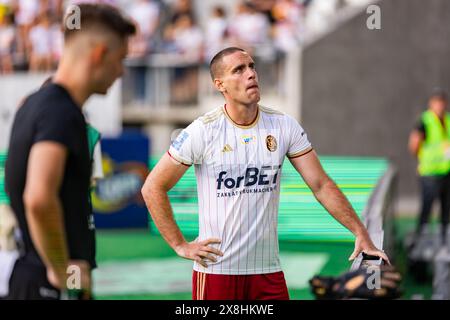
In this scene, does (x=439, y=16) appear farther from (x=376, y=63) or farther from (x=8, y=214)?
(x=8, y=214)

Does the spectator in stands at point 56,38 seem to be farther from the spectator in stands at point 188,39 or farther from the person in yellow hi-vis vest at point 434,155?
the person in yellow hi-vis vest at point 434,155

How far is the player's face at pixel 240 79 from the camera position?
5.55 metres

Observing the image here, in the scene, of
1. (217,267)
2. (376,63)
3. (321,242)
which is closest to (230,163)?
(217,267)

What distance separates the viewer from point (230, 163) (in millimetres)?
5555

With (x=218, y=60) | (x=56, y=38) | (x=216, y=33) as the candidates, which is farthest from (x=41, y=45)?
(x=218, y=60)

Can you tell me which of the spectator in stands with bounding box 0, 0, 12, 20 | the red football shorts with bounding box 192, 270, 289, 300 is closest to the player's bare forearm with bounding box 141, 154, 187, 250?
the red football shorts with bounding box 192, 270, 289, 300

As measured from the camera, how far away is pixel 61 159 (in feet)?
12.5

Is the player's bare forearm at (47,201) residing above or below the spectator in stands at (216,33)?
below

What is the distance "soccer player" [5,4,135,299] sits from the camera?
3.77 metres

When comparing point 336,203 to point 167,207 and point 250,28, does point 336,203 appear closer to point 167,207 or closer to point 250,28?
point 167,207

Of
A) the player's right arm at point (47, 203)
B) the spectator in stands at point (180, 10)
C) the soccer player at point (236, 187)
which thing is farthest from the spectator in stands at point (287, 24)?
the player's right arm at point (47, 203)

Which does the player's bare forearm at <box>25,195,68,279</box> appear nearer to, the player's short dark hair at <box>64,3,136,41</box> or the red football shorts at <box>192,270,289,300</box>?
Result: the player's short dark hair at <box>64,3,136,41</box>

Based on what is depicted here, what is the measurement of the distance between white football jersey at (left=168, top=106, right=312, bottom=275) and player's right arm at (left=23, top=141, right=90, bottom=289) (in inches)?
70.0

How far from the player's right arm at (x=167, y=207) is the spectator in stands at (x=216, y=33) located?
571 inches
